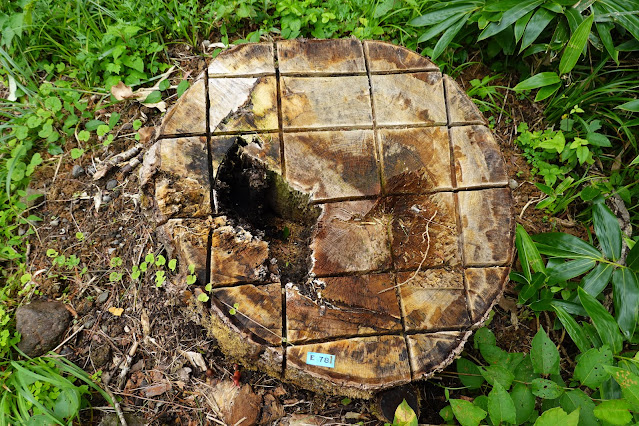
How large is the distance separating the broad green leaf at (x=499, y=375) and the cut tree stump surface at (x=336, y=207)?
239 mm

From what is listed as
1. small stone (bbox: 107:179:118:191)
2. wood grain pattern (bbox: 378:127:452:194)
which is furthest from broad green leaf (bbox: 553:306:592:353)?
small stone (bbox: 107:179:118:191)

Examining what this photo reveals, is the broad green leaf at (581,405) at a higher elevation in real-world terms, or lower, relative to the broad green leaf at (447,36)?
lower

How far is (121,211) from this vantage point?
7.14 feet

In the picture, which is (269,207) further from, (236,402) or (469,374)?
(469,374)

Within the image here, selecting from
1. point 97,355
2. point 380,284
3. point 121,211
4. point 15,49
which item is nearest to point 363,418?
point 380,284

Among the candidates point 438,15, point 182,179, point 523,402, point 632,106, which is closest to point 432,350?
point 523,402

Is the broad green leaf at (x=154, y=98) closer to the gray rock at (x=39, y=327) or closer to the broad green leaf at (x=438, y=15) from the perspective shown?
the gray rock at (x=39, y=327)

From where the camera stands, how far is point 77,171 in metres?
2.26

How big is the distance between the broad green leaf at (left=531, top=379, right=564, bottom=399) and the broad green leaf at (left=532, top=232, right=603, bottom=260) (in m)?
0.62

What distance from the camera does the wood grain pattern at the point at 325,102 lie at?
1.71m

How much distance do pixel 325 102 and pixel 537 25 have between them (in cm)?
123

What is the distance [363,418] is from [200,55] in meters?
2.22

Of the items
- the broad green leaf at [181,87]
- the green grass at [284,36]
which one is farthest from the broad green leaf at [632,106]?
the broad green leaf at [181,87]

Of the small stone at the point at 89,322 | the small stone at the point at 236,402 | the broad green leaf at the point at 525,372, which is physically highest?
the broad green leaf at the point at 525,372
